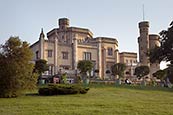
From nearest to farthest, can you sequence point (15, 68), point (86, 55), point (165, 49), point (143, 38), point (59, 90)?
point (15, 68), point (59, 90), point (165, 49), point (86, 55), point (143, 38)

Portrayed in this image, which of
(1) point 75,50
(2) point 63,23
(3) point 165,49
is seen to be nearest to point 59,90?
(3) point 165,49

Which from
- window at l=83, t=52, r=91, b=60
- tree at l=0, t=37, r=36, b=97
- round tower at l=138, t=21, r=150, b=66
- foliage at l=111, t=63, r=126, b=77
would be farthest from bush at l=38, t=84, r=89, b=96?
round tower at l=138, t=21, r=150, b=66

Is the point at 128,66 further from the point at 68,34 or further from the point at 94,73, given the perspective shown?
the point at 68,34

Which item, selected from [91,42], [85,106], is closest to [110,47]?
[91,42]

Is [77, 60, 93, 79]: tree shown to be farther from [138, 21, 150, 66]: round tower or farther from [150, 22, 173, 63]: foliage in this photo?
[138, 21, 150, 66]: round tower

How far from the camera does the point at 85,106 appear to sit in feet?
63.1

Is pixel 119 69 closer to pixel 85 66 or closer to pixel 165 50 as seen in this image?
pixel 85 66

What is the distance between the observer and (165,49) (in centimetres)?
4834

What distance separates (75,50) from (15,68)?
43.0 metres

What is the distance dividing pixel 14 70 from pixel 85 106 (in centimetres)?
820

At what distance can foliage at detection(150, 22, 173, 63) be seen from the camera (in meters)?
47.4

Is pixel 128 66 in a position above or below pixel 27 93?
above

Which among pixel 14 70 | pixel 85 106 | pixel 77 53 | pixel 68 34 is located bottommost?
pixel 85 106

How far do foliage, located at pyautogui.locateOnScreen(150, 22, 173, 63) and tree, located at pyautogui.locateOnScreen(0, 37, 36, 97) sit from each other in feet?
85.3
